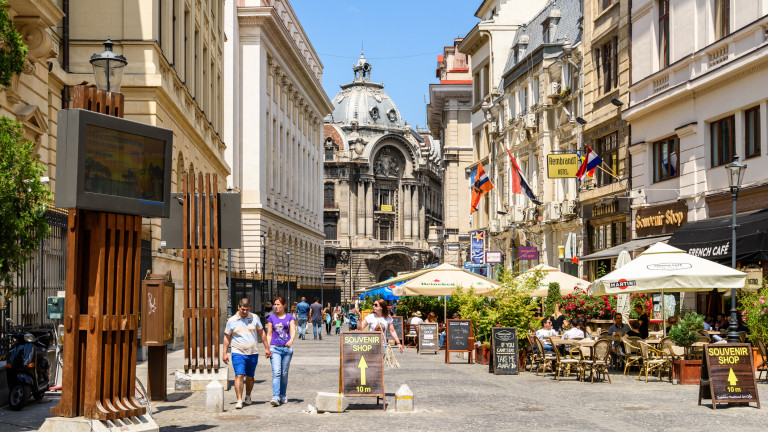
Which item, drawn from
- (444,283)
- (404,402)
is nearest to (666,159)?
(444,283)

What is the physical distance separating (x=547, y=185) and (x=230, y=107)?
819 inches

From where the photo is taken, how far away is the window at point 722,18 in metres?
24.1

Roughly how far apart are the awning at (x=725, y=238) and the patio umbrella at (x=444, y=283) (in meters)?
6.22

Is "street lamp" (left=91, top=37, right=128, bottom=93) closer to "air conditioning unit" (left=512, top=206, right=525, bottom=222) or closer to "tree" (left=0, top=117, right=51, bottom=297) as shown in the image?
"tree" (left=0, top=117, right=51, bottom=297)

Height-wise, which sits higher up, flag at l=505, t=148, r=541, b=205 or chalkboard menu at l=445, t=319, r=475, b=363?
flag at l=505, t=148, r=541, b=205

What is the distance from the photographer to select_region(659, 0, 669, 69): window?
27.9m

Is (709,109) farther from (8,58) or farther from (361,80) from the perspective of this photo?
(361,80)

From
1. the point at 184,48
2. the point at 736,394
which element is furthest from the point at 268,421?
the point at 184,48

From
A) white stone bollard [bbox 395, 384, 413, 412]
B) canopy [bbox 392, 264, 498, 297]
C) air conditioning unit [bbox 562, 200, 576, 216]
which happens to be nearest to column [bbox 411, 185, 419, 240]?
air conditioning unit [bbox 562, 200, 576, 216]

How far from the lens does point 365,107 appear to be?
147m

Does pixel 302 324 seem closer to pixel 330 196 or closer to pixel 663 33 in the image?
pixel 663 33

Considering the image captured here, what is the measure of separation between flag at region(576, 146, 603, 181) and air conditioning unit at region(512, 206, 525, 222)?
12.2 meters

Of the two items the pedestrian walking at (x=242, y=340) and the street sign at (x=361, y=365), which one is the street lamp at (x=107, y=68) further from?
the street sign at (x=361, y=365)

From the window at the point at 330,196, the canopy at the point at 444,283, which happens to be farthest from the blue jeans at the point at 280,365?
the window at the point at 330,196
